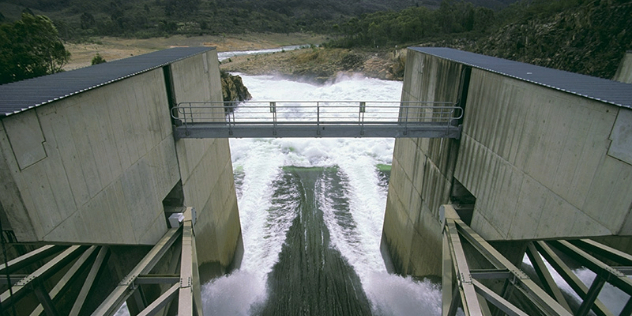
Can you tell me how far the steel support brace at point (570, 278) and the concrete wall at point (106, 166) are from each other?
10274 mm

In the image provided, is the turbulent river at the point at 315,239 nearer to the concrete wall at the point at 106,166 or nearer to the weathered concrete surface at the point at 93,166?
the concrete wall at the point at 106,166

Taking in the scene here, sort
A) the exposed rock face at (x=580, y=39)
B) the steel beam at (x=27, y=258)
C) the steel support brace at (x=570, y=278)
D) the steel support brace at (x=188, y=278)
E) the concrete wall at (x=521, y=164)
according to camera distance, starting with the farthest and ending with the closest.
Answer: the exposed rock face at (x=580, y=39) < the steel support brace at (x=570, y=278) < the steel beam at (x=27, y=258) < the steel support brace at (x=188, y=278) < the concrete wall at (x=521, y=164)

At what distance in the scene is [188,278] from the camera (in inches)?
314

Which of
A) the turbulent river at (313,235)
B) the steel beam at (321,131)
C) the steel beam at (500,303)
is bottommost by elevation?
the turbulent river at (313,235)

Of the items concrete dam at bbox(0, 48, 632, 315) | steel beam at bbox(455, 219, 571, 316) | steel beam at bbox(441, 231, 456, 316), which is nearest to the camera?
concrete dam at bbox(0, 48, 632, 315)

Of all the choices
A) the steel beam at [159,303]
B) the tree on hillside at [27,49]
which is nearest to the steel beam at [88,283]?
the steel beam at [159,303]

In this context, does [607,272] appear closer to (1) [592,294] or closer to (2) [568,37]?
(1) [592,294]

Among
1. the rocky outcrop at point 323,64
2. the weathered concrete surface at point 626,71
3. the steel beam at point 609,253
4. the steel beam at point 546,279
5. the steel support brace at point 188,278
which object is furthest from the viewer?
the rocky outcrop at point 323,64

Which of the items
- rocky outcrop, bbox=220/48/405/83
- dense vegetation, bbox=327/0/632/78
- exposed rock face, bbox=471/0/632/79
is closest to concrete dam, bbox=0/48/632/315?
exposed rock face, bbox=471/0/632/79

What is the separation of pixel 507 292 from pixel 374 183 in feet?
45.2

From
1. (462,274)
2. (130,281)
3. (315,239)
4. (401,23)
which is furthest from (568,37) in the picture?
(401,23)

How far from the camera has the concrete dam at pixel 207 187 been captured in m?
5.68

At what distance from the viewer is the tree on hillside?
24031 mm

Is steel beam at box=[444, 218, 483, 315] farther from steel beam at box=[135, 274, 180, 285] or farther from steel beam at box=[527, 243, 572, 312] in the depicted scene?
steel beam at box=[135, 274, 180, 285]
